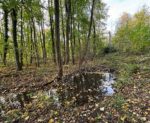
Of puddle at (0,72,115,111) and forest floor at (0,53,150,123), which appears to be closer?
forest floor at (0,53,150,123)

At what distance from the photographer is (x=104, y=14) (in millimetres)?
28031

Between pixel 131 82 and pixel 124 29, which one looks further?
pixel 124 29

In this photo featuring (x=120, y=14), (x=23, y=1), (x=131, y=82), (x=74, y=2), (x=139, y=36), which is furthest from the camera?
(x=120, y=14)

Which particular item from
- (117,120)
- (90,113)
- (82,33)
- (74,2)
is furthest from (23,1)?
(82,33)

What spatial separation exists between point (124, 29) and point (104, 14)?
7827mm

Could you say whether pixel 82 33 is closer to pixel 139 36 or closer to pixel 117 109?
pixel 139 36

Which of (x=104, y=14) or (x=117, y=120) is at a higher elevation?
(x=104, y=14)

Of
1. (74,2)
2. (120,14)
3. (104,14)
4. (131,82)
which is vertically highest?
(120,14)

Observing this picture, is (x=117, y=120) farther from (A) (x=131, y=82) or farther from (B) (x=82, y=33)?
(B) (x=82, y=33)

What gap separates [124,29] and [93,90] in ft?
93.0

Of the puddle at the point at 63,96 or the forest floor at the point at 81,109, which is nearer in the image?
the forest floor at the point at 81,109

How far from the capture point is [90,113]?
17.5 feet

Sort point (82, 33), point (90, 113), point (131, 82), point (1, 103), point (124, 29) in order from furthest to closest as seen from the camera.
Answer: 1. point (124, 29)
2. point (82, 33)
3. point (131, 82)
4. point (1, 103)
5. point (90, 113)

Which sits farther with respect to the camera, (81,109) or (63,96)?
(63,96)
